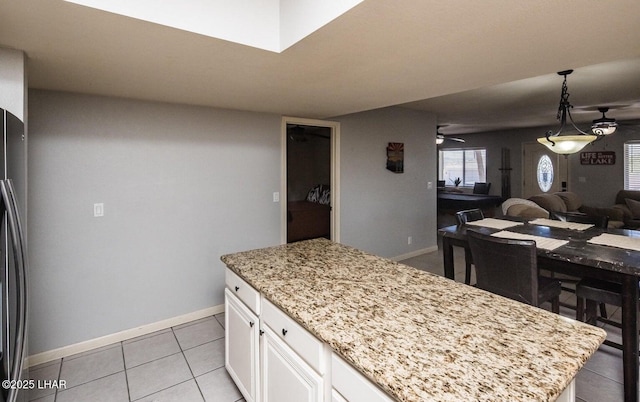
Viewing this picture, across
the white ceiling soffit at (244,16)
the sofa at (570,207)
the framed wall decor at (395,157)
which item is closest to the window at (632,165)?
the sofa at (570,207)

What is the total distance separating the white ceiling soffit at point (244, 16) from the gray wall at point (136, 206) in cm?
161

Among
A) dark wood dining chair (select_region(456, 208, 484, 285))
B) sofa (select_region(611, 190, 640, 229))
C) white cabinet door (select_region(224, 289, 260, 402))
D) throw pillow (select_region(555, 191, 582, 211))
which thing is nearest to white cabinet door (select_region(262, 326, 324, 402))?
white cabinet door (select_region(224, 289, 260, 402))

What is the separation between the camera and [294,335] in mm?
1314

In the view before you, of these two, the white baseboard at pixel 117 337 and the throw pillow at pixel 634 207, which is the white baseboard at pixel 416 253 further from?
the throw pillow at pixel 634 207

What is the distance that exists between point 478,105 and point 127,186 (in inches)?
188

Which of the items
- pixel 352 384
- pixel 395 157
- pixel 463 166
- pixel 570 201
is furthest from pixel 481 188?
pixel 352 384

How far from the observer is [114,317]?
2709mm

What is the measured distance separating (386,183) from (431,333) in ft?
11.9

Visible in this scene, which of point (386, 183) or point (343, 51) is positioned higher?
point (343, 51)

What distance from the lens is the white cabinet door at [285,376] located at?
119 centimetres

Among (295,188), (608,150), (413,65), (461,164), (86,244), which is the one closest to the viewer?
(413,65)

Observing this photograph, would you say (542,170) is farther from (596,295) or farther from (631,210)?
(596,295)

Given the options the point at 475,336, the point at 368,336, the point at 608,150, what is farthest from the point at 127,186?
the point at 608,150

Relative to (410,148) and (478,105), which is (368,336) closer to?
(410,148)
